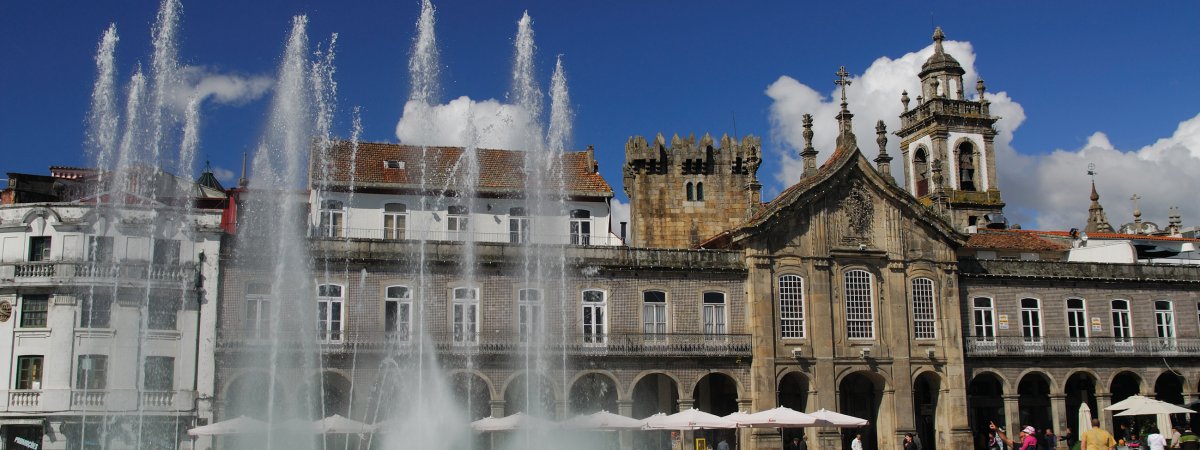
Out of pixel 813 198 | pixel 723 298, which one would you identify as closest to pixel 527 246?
pixel 723 298

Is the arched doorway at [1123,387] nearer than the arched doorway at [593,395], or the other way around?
the arched doorway at [593,395]

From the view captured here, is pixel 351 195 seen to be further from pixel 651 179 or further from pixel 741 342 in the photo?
pixel 741 342

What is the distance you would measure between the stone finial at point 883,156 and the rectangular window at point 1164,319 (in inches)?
516

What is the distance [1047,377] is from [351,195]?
2743 centimetres

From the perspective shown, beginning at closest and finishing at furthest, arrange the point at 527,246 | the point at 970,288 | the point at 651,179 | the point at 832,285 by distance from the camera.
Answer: the point at 527,246
the point at 832,285
the point at 970,288
the point at 651,179

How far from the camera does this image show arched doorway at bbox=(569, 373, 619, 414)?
3809 centimetres

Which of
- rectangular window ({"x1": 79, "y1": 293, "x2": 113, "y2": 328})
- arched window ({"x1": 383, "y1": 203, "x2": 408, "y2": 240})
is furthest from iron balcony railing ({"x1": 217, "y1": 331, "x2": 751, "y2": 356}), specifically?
arched window ({"x1": 383, "y1": 203, "x2": 408, "y2": 240})

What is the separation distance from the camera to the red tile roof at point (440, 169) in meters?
43.8

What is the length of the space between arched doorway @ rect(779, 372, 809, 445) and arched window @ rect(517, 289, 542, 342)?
9020mm

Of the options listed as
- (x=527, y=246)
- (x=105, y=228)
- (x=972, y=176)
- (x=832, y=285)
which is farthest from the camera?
(x=972, y=176)

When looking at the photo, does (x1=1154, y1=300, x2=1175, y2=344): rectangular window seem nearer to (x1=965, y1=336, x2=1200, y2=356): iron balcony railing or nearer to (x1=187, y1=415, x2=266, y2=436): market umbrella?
(x1=965, y1=336, x2=1200, y2=356): iron balcony railing

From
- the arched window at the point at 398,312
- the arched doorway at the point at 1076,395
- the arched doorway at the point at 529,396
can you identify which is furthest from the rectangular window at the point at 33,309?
the arched doorway at the point at 1076,395

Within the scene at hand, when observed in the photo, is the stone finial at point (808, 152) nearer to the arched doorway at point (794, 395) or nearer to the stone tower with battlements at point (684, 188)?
the stone tower with battlements at point (684, 188)

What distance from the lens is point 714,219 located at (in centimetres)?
4775
